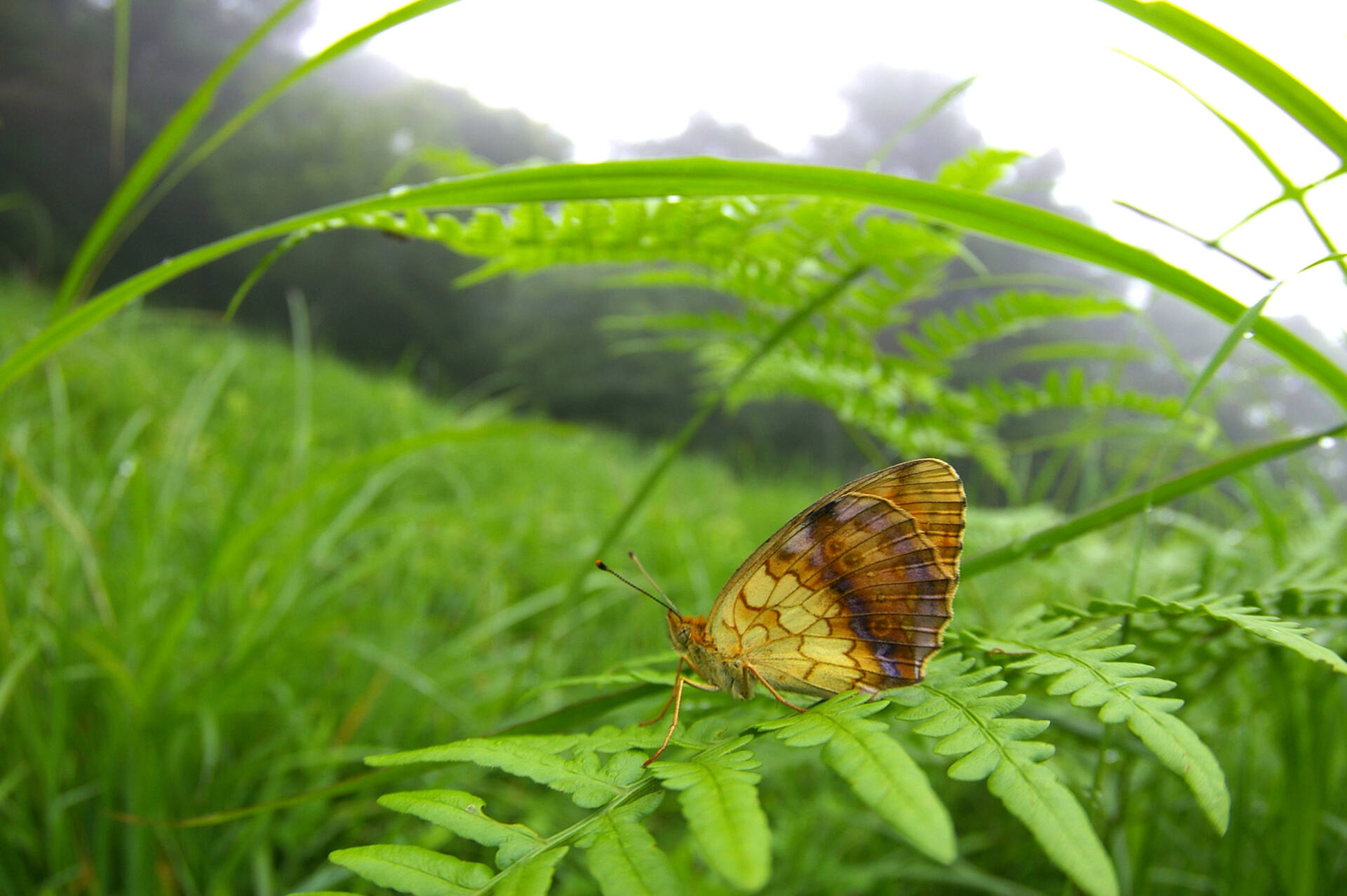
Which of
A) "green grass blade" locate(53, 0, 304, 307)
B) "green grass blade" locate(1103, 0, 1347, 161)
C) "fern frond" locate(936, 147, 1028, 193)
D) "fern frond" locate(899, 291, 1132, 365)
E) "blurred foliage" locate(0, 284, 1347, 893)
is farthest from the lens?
"fern frond" locate(899, 291, 1132, 365)

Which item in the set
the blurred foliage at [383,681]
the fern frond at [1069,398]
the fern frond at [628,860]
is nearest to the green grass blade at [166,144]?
the blurred foliage at [383,681]

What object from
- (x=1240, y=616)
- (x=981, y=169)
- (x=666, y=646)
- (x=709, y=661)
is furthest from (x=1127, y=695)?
(x=666, y=646)

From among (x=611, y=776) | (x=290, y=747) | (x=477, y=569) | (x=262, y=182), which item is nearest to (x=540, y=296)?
(x=262, y=182)

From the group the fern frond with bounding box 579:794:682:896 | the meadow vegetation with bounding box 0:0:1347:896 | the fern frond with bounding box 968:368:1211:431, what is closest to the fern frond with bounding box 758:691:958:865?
the meadow vegetation with bounding box 0:0:1347:896

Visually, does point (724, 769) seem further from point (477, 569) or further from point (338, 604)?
point (477, 569)

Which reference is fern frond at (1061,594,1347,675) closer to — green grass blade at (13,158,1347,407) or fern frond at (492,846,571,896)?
green grass blade at (13,158,1347,407)

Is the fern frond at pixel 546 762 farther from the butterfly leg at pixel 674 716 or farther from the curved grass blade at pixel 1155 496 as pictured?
the curved grass blade at pixel 1155 496

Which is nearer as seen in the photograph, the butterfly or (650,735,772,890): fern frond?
(650,735,772,890): fern frond
